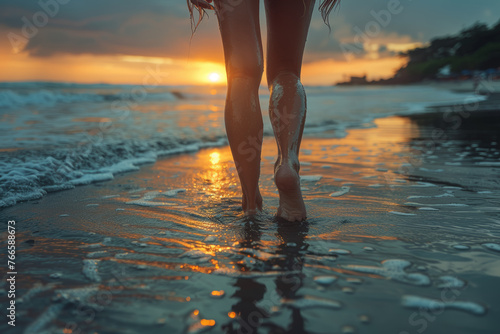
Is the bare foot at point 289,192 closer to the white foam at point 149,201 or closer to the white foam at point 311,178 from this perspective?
the white foam at point 149,201

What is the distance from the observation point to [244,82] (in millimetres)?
1810

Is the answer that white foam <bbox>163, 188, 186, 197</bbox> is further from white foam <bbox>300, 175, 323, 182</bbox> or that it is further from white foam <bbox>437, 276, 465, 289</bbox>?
white foam <bbox>437, 276, 465, 289</bbox>

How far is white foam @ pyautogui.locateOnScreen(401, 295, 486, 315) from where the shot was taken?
1.02 m

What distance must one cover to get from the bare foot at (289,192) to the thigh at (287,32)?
0.56 meters

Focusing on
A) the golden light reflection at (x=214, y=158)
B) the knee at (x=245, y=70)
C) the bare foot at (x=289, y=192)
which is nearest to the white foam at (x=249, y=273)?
the bare foot at (x=289, y=192)

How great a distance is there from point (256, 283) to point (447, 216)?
1151 mm

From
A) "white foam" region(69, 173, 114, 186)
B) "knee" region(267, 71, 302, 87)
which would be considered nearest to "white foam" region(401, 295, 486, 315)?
"knee" region(267, 71, 302, 87)

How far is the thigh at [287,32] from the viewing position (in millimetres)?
1859

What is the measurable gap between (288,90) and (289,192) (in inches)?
20.5

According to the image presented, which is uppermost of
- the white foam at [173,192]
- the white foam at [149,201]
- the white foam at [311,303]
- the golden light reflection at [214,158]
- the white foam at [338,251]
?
the golden light reflection at [214,158]

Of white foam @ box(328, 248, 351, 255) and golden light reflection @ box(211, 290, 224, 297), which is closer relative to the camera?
golden light reflection @ box(211, 290, 224, 297)

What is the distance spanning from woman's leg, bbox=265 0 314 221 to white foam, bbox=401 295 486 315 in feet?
2.51

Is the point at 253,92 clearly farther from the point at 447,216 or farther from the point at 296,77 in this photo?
the point at 447,216

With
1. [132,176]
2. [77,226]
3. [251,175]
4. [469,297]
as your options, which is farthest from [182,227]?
[132,176]
